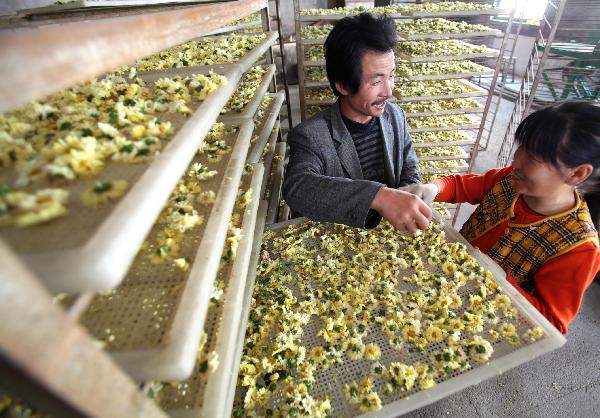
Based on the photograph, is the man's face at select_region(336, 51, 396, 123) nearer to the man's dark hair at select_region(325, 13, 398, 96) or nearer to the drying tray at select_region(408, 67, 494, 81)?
the man's dark hair at select_region(325, 13, 398, 96)

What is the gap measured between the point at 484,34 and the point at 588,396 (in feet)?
11.5

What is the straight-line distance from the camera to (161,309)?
2.58 feet

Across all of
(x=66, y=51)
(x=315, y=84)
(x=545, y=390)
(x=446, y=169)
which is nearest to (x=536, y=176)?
(x=66, y=51)

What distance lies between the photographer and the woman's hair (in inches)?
54.8

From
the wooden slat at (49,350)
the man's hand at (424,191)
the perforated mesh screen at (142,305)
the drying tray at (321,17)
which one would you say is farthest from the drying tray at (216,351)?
the drying tray at (321,17)

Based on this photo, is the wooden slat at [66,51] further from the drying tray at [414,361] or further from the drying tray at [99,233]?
the drying tray at [414,361]

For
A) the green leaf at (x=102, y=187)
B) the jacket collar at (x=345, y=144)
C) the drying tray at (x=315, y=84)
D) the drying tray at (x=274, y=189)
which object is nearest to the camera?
the green leaf at (x=102, y=187)

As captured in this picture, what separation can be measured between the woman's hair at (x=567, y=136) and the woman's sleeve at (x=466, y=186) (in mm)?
591

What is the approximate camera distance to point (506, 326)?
134 cm

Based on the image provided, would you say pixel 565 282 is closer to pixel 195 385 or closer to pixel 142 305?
pixel 195 385

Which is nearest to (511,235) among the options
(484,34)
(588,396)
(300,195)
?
(300,195)

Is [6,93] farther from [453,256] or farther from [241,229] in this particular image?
[453,256]

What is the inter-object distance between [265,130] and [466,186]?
159 centimetres

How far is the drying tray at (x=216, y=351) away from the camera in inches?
35.9
